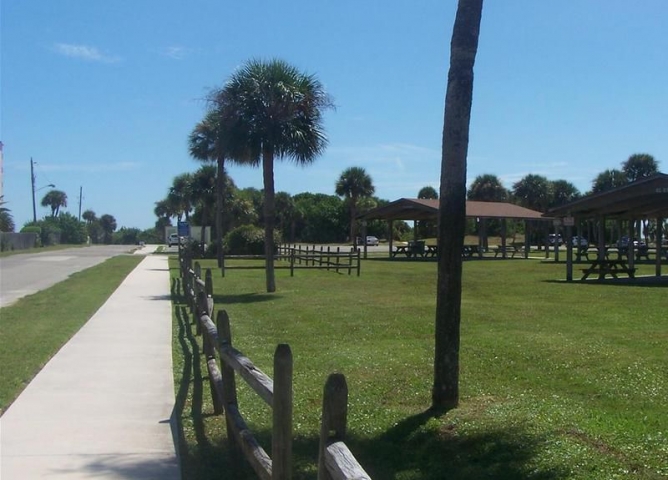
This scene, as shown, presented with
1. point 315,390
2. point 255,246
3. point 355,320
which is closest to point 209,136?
point 255,246

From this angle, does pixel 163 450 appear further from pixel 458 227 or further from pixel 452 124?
pixel 452 124

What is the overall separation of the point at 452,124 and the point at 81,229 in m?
111

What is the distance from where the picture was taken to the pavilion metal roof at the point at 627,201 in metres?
22.4

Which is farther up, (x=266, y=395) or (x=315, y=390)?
(x=266, y=395)

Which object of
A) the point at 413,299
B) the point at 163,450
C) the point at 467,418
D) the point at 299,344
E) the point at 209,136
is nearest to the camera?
the point at 163,450

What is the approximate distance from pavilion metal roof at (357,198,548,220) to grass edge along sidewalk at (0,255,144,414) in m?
21.2

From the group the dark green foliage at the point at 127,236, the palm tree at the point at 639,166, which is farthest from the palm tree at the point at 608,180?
the dark green foliage at the point at 127,236

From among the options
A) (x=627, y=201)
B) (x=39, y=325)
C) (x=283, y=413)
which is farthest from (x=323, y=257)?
(x=283, y=413)

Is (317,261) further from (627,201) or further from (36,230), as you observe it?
(36,230)

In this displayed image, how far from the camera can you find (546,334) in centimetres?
1229

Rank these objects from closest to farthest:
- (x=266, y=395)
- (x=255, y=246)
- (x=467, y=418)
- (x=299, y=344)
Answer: (x=266, y=395) < (x=467, y=418) < (x=299, y=344) < (x=255, y=246)

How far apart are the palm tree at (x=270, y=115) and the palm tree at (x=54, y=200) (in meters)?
135

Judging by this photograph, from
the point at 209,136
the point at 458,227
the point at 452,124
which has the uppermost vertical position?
the point at 209,136

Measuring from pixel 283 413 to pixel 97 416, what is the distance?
3.79m
